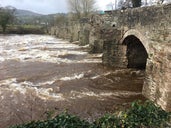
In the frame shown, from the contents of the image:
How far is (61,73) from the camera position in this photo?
43.2 ft

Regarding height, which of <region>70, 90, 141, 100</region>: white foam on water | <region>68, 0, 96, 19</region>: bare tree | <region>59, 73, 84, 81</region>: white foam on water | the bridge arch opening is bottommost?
A: <region>70, 90, 141, 100</region>: white foam on water

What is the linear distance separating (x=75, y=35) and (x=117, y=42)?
60.9 ft

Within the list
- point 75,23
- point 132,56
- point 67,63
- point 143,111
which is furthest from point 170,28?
point 75,23

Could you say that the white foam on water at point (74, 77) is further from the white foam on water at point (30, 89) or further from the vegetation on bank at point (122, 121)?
the vegetation on bank at point (122, 121)

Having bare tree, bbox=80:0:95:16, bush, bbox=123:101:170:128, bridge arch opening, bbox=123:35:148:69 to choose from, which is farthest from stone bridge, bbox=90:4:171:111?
bare tree, bbox=80:0:95:16

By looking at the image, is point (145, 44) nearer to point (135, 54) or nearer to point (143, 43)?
point (143, 43)

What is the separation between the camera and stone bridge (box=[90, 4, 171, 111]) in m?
7.76

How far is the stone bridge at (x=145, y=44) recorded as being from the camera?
25.5 ft

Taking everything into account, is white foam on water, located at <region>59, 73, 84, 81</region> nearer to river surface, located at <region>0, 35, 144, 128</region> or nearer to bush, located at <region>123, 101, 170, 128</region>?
river surface, located at <region>0, 35, 144, 128</region>

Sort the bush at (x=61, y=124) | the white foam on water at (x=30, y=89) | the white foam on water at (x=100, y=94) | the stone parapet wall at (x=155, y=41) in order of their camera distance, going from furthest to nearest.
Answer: the white foam on water at (x=100, y=94) < the white foam on water at (x=30, y=89) < the stone parapet wall at (x=155, y=41) < the bush at (x=61, y=124)

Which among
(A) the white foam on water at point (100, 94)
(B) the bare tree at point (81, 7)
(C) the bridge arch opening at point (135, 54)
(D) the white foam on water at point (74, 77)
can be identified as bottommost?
(A) the white foam on water at point (100, 94)

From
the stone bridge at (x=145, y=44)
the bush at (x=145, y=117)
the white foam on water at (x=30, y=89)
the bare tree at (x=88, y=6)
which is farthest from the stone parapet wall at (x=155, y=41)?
the bare tree at (x=88, y=6)

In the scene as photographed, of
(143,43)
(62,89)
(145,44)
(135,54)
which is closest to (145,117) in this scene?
(145,44)

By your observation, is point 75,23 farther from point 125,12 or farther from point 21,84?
point 21,84
